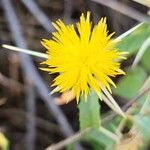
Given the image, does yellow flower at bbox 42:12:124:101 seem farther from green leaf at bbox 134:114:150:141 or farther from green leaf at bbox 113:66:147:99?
green leaf at bbox 113:66:147:99

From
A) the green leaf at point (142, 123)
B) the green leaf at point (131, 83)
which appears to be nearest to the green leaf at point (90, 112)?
the green leaf at point (142, 123)

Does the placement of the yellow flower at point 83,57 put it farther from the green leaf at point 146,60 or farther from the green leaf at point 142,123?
the green leaf at point 146,60

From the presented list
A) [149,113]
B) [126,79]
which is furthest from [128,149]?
[126,79]

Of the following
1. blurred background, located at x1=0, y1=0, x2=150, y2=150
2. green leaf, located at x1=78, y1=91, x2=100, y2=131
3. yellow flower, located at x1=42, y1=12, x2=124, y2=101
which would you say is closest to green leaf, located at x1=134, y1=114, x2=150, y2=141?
green leaf, located at x1=78, y1=91, x2=100, y2=131

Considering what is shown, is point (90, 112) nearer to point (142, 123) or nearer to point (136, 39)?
point (142, 123)

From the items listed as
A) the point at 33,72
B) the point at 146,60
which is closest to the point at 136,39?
the point at 146,60
